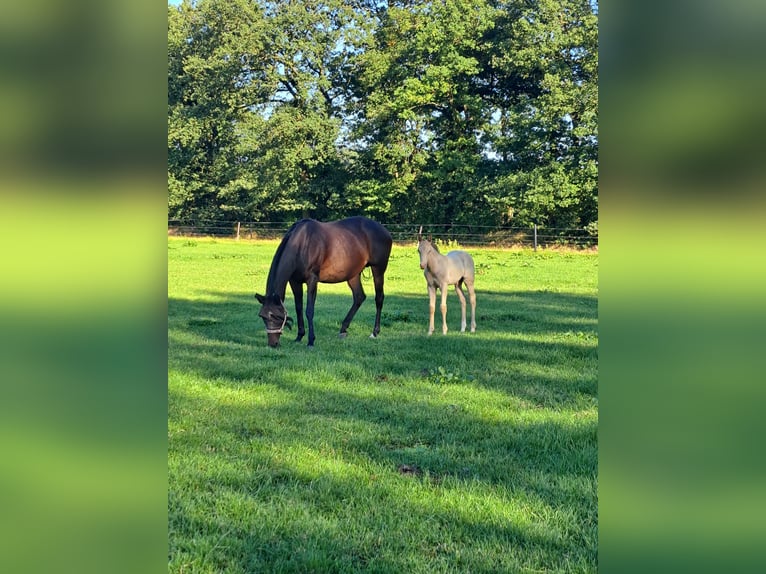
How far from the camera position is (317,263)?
910 cm

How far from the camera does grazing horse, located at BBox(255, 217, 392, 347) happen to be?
827cm

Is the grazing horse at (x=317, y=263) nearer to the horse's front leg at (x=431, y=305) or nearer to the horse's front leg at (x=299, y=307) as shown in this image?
the horse's front leg at (x=299, y=307)

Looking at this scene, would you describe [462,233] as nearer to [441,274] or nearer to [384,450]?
[441,274]

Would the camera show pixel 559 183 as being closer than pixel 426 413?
No

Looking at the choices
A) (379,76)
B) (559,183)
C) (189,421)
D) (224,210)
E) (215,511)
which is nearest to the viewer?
(215,511)

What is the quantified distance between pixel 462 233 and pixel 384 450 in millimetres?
27368

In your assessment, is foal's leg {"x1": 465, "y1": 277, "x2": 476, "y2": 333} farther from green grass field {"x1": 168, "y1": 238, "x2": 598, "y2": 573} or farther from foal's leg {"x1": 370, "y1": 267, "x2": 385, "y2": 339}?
foal's leg {"x1": 370, "y1": 267, "x2": 385, "y2": 339}

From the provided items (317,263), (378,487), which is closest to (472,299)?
(317,263)

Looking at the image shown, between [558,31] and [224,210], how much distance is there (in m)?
22.2

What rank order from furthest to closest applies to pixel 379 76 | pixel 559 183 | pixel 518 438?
pixel 379 76 < pixel 559 183 < pixel 518 438

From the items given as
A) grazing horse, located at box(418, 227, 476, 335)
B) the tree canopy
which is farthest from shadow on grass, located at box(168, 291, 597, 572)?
the tree canopy

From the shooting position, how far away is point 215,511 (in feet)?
10.6

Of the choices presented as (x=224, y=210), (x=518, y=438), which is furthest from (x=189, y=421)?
(x=224, y=210)
